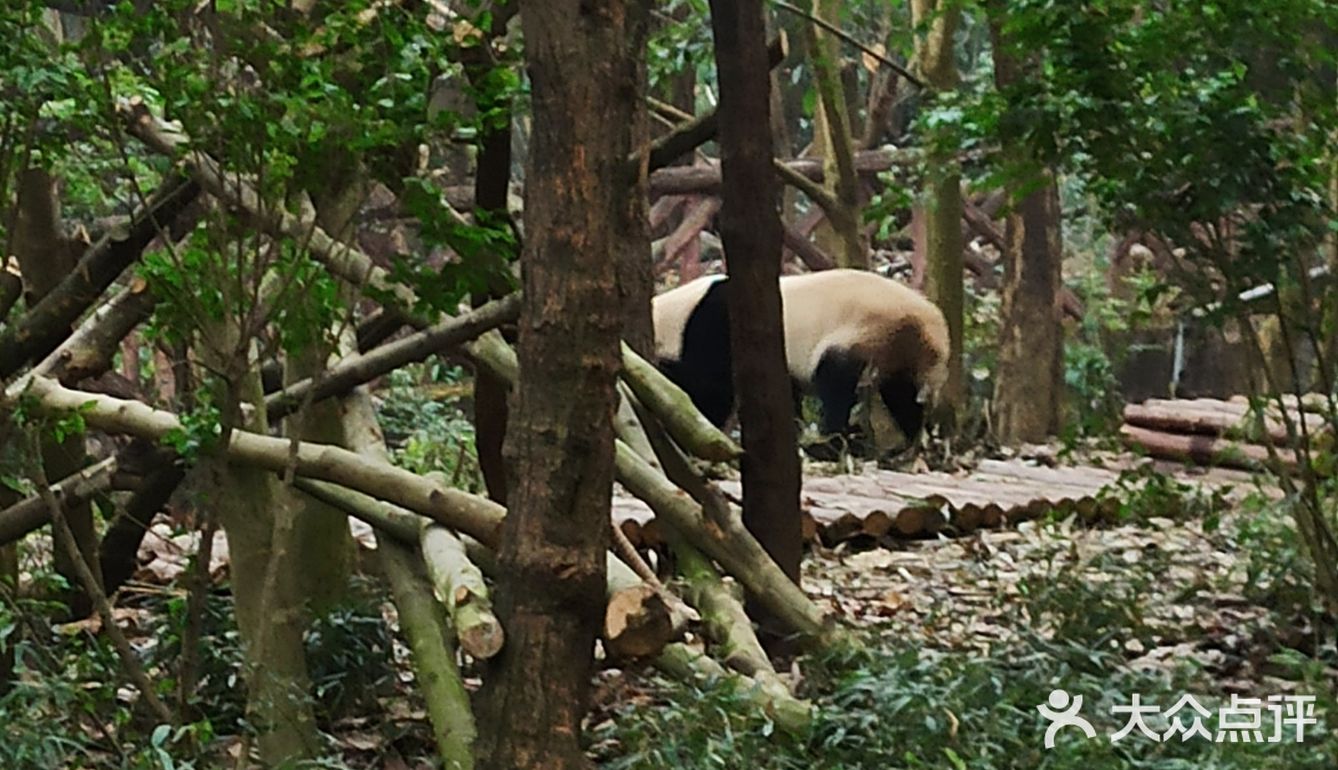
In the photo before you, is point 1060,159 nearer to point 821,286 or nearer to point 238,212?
point 238,212

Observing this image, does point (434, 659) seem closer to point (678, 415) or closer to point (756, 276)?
point (678, 415)

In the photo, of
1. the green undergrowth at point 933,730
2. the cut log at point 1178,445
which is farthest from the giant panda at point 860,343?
the green undergrowth at point 933,730

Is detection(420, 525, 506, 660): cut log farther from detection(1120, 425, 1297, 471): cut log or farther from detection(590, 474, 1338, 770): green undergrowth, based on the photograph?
detection(1120, 425, 1297, 471): cut log

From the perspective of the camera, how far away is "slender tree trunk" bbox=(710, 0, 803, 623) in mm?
4137

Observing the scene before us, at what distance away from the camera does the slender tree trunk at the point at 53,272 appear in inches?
172

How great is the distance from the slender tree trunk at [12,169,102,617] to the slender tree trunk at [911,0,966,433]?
14.9 ft

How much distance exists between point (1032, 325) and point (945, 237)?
2.78ft

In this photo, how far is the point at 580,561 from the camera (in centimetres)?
254

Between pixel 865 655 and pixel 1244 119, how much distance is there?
1.50 meters

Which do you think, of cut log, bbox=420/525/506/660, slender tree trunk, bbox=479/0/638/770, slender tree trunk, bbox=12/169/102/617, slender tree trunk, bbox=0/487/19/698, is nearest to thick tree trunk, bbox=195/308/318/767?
cut log, bbox=420/525/506/660

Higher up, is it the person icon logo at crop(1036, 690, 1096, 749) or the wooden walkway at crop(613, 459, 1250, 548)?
the wooden walkway at crop(613, 459, 1250, 548)

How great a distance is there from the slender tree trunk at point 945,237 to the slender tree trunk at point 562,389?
5.59 m

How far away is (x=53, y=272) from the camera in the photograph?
14.8ft

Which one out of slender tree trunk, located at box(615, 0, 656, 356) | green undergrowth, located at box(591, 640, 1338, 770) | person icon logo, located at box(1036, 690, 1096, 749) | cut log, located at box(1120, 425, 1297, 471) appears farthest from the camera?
cut log, located at box(1120, 425, 1297, 471)
